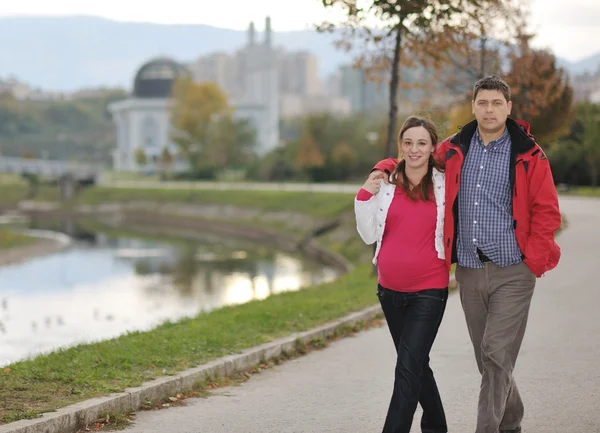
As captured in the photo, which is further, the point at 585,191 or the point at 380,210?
the point at 585,191

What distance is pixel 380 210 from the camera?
586 centimetres

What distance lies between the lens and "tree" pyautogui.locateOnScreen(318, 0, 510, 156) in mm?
16594

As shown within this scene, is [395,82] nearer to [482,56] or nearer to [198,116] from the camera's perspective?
[482,56]

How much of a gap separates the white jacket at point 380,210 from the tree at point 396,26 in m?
11.1

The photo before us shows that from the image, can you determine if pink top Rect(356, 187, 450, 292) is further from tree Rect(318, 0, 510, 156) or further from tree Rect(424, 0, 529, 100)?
tree Rect(424, 0, 529, 100)

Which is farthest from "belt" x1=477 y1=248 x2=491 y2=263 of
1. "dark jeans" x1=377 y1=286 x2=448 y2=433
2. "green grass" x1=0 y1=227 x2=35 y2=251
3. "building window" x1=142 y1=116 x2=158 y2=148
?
"building window" x1=142 y1=116 x2=158 y2=148

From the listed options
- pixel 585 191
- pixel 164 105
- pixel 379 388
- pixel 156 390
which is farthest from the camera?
pixel 164 105

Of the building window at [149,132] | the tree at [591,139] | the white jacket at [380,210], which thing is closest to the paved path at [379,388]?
the white jacket at [380,210]

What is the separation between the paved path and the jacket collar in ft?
6.82

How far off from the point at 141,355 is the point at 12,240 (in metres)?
38.0

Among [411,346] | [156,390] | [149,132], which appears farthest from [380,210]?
[149,132]

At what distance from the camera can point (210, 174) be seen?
8669 centimetres

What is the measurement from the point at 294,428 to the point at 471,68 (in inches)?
835

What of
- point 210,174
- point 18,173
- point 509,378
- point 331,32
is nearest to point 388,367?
point 509,378
